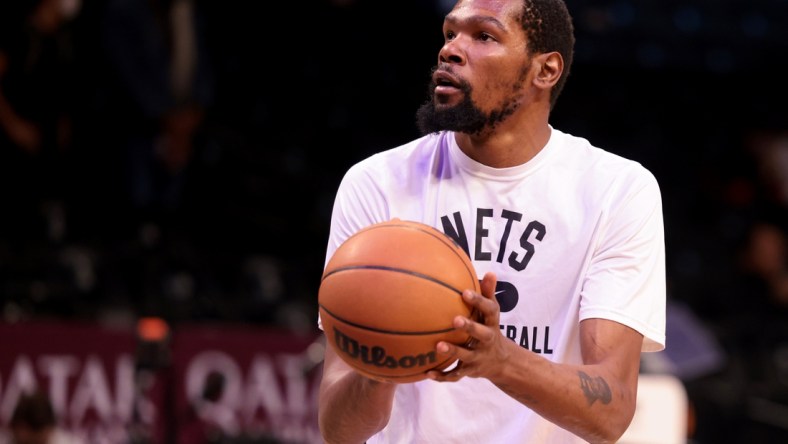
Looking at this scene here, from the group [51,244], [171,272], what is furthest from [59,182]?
[171,272]

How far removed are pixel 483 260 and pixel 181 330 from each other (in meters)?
4.29

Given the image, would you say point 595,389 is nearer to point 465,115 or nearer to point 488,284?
point 488,284

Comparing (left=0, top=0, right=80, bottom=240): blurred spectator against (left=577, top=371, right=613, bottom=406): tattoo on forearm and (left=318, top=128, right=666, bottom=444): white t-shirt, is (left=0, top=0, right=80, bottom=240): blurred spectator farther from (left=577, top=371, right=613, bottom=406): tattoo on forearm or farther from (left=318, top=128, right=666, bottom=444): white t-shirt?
(left=577, top=371, right=613, bottom=406): tattoo on forearm

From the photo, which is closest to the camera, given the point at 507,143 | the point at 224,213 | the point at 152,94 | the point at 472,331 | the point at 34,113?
the point at 472,331

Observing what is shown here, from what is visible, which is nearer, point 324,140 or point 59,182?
point 59,182

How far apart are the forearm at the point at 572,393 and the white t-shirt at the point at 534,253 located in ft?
0.84

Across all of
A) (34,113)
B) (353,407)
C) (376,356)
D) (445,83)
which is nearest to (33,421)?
(34,113)

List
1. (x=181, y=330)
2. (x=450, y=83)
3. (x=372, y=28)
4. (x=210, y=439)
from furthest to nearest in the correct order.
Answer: (x=372, y=28), (x=181, y=330), (x=210, y=439), (x=450, y=83)

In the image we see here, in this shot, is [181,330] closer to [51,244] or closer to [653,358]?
[51,244]

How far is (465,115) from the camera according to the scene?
3326mm

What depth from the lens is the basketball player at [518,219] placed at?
3.26 m

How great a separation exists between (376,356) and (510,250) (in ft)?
2.70

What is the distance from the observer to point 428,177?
3518 mm

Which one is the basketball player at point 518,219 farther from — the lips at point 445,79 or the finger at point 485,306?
the finger at point 485,306
